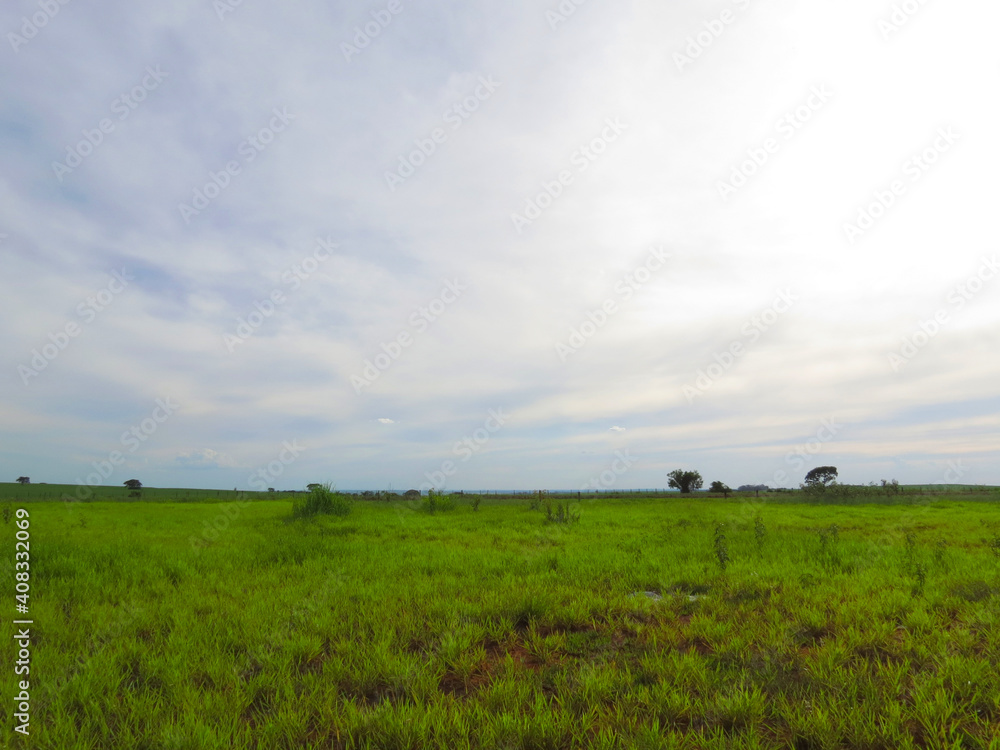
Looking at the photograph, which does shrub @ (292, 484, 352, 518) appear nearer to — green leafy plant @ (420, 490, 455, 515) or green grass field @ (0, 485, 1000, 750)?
green leafy plant @ (420, 490, 455, 515)

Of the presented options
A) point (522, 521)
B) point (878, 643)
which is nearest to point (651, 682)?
point (878, 643)

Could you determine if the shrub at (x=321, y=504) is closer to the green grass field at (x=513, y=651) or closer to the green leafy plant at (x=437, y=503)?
the green leafy plant at (x=437, y=503)

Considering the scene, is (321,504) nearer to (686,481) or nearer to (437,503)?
(437,503)

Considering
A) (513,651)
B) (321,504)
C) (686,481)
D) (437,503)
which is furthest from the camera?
(686,481)

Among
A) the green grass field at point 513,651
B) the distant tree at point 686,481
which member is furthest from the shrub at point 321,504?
the distant tree at point 686,481

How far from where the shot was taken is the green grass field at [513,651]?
374cm

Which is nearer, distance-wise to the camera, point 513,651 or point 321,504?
point 513,651

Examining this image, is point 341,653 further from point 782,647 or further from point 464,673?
point 782,647

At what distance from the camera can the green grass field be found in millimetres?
3744

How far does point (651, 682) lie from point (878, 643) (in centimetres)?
268

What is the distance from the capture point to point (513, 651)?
5352mm

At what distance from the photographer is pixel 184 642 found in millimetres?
5352

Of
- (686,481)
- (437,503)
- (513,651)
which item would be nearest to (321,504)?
(437,503)

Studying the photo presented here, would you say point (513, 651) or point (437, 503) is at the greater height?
point (513, 651)
